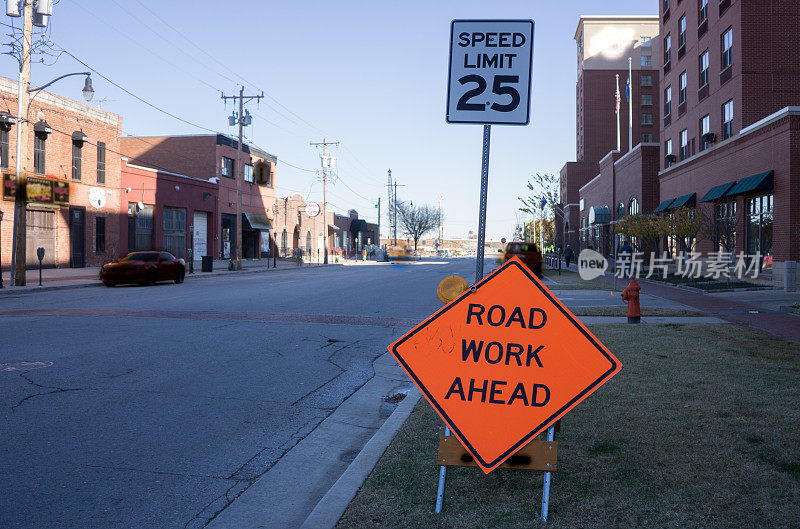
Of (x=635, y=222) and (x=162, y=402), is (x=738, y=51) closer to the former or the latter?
(x=635, y=222)

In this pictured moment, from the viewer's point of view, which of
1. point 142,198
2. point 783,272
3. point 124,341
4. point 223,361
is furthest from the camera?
point 142,198

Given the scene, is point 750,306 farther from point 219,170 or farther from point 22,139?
point 219,170

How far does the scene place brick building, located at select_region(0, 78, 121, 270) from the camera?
1123 inches

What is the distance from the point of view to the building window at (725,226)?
25219 mm

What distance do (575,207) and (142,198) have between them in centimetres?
5406

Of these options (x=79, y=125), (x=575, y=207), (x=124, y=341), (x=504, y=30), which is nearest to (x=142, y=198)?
(x=79, y=125)

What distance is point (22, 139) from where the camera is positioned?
70.4 feet

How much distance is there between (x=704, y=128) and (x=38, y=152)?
108 ft

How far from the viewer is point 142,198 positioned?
38312 mm

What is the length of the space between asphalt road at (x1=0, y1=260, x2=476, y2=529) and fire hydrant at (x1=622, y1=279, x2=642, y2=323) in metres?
4.20

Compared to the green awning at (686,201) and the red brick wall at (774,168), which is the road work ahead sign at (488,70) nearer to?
the red brick wall at (774,168)

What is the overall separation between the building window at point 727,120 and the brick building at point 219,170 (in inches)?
1235

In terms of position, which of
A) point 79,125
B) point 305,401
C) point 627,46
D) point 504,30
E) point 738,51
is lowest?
point 305,401

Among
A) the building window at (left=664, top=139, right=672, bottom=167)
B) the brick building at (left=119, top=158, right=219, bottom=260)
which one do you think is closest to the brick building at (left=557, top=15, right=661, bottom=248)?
the building window at (left=664, top=139, right=672, bottom=167)
